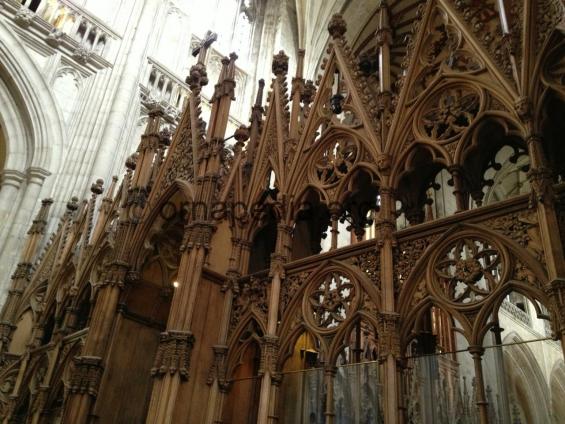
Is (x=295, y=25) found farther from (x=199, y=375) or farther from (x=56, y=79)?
(x=199, y=375)

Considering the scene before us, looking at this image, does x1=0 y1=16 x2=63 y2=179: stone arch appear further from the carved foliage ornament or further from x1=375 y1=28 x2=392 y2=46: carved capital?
the carved foliage ornament

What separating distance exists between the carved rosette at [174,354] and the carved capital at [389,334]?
1585mm

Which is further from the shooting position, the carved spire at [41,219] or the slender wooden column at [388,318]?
the carved spire at [41,219]

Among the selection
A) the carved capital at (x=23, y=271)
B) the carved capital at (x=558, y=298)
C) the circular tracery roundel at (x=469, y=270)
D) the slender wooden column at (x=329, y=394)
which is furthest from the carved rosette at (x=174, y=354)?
the carved capital at (x=23, y=271)

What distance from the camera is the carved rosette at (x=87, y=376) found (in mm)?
5305

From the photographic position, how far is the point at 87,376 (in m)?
5.36

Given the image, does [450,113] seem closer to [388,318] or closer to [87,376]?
[388,318]

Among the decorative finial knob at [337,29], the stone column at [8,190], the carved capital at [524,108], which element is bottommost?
the carved capital at [524,108]

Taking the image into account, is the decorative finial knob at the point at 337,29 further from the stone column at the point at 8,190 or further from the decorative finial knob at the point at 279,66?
the stone column at the point at 8,190

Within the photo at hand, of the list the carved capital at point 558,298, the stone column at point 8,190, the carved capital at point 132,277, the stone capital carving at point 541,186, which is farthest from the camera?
the stone column at point 8,190

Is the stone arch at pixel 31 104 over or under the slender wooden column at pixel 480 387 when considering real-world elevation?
over

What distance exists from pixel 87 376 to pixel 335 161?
3167mm

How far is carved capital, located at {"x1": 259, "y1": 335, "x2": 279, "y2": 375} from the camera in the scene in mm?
4242

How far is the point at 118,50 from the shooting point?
13.7 metres
